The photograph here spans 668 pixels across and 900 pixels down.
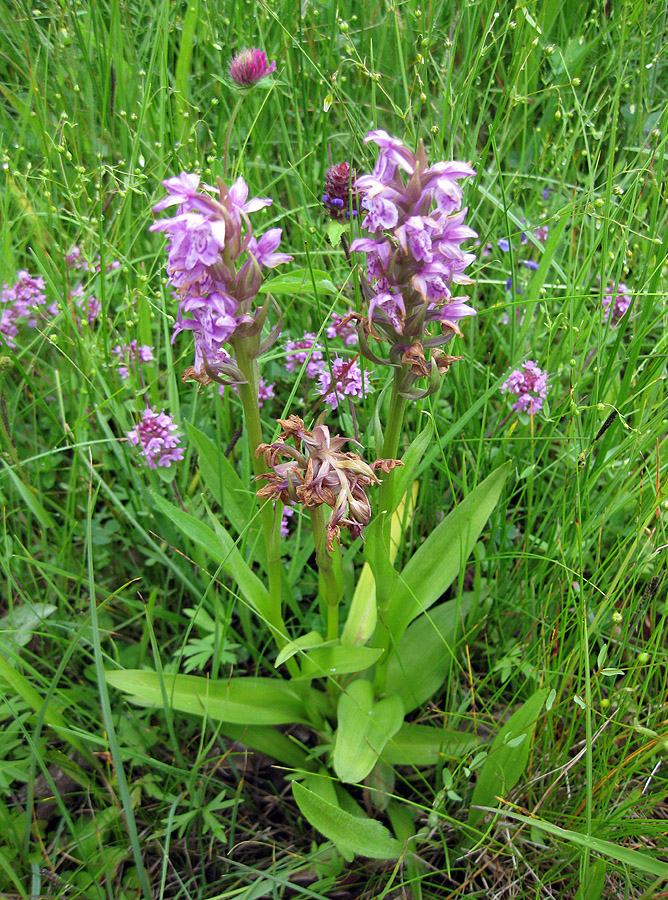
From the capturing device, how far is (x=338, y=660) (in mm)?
1609

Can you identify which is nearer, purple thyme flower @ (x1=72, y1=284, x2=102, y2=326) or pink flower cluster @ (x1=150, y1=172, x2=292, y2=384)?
pink flower cluster @ (x1=150, y1=172, x2=292, y2=384)

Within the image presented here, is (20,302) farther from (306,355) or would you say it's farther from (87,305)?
(306,355)

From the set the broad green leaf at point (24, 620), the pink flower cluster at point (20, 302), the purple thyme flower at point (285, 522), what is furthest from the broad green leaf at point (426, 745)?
the pink flower cluster at point (20, 302)

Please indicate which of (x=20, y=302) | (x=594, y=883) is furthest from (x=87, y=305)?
(x=594, y=883)

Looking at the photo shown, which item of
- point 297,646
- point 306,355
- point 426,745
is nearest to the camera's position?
point 297,646

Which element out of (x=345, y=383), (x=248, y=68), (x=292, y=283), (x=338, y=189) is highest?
(x=248, y=68)

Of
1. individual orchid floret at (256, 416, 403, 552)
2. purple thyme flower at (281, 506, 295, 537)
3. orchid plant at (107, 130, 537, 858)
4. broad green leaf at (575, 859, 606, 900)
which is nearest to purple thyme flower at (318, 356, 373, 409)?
orchid plant at (107, 130, 537, 858)

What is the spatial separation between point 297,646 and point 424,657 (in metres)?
0.58

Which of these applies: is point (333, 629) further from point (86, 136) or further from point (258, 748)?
point (86, 136)

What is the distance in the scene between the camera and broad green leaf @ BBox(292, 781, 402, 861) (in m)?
1.44

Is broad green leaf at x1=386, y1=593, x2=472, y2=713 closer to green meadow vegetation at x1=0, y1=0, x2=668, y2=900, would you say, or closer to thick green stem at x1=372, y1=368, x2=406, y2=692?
green meadow vegetation at x1=0, y1=0, x2=668, y2=900

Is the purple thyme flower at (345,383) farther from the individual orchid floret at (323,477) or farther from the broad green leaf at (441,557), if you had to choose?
the individual orchid floret at (323,477)

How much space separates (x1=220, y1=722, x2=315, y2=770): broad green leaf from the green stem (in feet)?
0.93

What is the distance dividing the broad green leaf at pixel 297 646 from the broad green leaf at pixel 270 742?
1.15 feet
